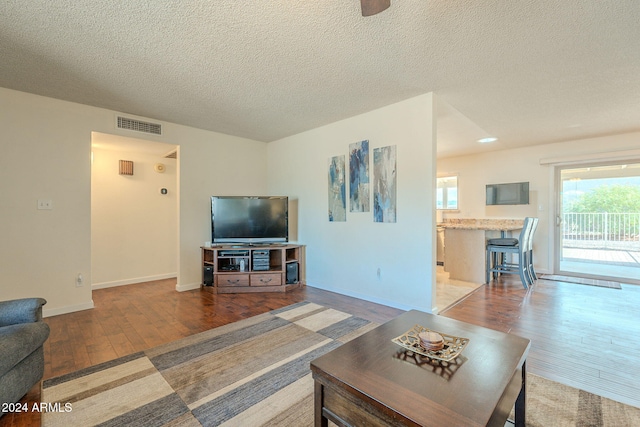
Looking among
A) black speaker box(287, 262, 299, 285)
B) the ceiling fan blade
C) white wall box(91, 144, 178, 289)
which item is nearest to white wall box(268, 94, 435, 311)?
black speaker box(287, 262, 299, 285)

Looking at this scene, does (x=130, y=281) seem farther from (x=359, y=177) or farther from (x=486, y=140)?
(x=486, y=140)

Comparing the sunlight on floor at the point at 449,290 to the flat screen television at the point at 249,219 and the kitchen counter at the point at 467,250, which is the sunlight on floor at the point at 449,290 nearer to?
the kitchen counter at the point at 467,250

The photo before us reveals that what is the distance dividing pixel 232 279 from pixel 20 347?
254 cm

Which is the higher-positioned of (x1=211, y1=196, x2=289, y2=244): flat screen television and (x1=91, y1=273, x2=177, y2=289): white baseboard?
(x1=211, y1=196, x2=289, y2=244): flat screen television

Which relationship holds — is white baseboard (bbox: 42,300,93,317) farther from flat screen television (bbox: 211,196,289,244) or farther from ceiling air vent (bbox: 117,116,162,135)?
Answer: ceiling air vent (bbox: 117,116,162,135)

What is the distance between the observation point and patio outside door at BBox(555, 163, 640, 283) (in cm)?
450

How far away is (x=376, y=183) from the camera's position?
3.50 m

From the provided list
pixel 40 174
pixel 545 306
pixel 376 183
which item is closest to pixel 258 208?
pixel 376 183

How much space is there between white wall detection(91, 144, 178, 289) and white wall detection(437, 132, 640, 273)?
5832 mm

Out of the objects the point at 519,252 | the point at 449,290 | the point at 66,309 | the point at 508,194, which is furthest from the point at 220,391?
the point at 508,194

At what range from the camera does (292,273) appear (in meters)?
4.24

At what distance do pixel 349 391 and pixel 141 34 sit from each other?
2.61 m

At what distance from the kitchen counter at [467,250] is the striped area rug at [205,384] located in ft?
9.84

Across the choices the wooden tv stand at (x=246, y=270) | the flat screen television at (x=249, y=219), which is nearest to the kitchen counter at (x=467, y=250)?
the wooden tv stand at (x=246, y=270)
